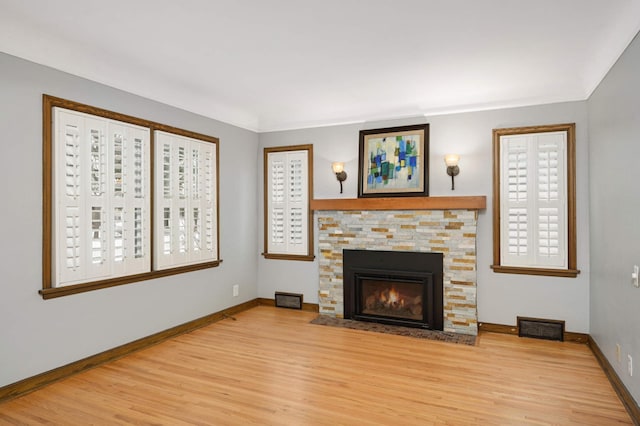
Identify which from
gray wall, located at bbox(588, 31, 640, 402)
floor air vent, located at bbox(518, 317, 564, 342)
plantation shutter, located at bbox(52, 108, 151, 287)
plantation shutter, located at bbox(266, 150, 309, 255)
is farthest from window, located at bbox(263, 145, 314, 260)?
gray wall, located at bbox(588, 31, 640, 402)

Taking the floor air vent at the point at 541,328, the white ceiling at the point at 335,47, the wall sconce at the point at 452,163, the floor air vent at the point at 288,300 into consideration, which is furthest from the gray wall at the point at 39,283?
the floor air vent at the point at 541,328

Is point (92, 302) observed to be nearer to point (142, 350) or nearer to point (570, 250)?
point (142, 350)

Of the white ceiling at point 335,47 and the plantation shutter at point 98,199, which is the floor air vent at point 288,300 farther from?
the white ceiling at point 335,47

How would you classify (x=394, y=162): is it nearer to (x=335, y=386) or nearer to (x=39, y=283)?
(x=335, y=386)

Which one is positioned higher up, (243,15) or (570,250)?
(243,15)

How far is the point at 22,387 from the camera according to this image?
2.85 meters

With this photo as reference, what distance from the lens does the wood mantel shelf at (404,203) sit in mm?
4238

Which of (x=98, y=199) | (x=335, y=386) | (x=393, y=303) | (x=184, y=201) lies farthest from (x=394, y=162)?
(x=98, y=199)

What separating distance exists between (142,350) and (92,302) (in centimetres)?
74

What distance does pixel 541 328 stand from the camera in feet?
13.4

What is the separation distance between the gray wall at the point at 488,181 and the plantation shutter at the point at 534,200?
0.14 meters

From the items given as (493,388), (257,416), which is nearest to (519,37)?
(493,388)

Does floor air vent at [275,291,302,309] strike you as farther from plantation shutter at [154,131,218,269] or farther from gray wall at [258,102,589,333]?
plantation shutter at [154,131,218,269]

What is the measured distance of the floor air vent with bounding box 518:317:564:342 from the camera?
13.2 feet
